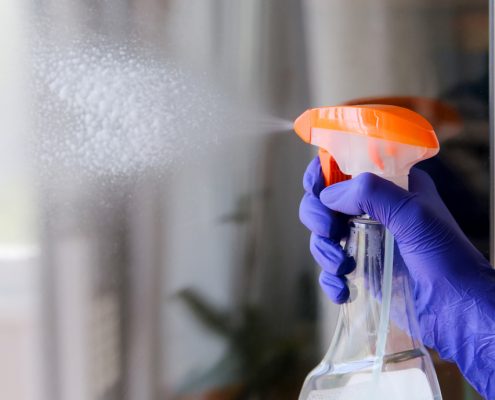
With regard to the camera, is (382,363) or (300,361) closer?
(382,363)

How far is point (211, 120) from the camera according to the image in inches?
29.1

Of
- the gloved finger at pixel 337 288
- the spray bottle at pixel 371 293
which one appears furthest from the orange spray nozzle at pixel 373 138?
the gloved finger at pixel 337 288

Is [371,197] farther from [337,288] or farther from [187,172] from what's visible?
[187,172]

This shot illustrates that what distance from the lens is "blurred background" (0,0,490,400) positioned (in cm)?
71

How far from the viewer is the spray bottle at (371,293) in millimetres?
531

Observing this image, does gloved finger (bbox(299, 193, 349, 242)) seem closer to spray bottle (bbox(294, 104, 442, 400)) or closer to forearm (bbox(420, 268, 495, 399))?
spray bottle (bbox(294, 104, 442, 400))

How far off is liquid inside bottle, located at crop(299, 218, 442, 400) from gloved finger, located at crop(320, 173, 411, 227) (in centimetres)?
3

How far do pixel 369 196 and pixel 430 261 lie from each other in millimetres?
134

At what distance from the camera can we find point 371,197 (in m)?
0.54

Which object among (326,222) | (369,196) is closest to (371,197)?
(369,196)

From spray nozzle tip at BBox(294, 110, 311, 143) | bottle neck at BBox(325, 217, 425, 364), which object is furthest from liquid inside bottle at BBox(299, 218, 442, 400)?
spray nozzle tip at BBox(294, 110, 311, 143)

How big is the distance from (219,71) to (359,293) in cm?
35

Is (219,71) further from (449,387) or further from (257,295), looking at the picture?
(449,387)

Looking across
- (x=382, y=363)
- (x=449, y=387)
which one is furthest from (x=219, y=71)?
(x=449, y=387)
